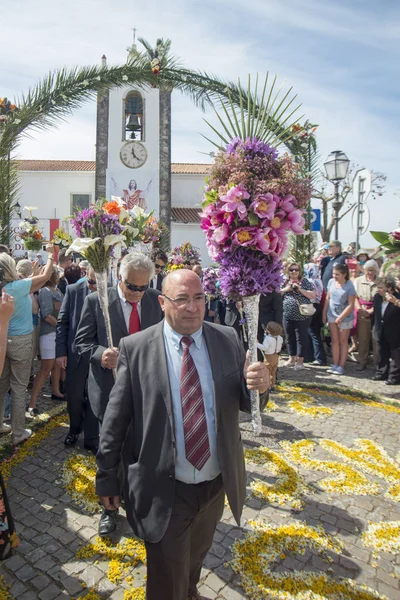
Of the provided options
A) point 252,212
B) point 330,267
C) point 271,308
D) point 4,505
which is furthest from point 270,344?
point 4,505

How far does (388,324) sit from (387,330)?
12 centimetres

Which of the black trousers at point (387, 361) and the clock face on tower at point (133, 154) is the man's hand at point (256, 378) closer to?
the black trousers at point (387, 361)

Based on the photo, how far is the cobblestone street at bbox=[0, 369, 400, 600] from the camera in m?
3.02

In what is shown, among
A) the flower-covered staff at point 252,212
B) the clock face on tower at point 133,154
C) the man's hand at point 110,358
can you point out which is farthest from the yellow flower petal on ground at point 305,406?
the clock face on tower at point 133,154

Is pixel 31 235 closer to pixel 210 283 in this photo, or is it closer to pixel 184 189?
pixel 210 283

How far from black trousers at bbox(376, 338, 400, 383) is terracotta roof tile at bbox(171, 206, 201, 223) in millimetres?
23567

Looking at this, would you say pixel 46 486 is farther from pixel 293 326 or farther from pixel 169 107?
pixel 169 107

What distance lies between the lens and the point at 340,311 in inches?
340

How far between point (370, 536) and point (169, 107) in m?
28.4

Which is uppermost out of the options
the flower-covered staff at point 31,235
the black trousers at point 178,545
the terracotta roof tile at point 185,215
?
the terracotta roof tile at point 185,215

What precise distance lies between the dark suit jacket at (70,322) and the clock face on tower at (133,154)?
24.4 m

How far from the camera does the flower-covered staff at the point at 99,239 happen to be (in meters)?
3.53

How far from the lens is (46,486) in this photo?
426 cm

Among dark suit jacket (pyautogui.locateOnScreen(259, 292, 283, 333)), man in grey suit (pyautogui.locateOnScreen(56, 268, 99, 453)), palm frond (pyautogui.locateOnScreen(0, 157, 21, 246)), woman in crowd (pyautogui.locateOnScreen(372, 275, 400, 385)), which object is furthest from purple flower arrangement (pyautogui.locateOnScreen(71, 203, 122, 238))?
woman in crowd (pyautogui.locateOnScreen(372, 275, 400, 385))
